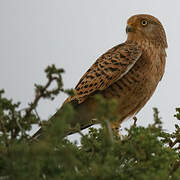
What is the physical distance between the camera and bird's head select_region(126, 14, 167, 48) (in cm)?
598

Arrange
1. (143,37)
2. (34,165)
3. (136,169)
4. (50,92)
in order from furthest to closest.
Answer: (143,37), (136,169), (50,92), (34,165)

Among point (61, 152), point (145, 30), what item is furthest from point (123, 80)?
point (61, 152)

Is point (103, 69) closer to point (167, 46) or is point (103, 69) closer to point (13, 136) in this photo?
point (167, 46)

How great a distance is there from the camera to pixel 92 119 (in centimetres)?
531

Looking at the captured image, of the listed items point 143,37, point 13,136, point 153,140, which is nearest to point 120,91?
point 143,37

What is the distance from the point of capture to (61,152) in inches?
75.3

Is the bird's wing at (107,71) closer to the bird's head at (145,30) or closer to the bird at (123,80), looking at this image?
the bird at (123,80)

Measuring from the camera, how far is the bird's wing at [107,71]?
5223 mm

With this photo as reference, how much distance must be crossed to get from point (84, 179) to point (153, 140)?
83cm

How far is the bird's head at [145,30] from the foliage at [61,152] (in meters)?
2.96

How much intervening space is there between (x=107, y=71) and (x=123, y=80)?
316 millimetres

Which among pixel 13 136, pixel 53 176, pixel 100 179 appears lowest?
pixel 100 179

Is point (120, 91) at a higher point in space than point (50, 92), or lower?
higher

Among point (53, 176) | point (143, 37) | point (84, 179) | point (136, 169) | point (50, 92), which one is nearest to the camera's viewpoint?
point (84, 179)
